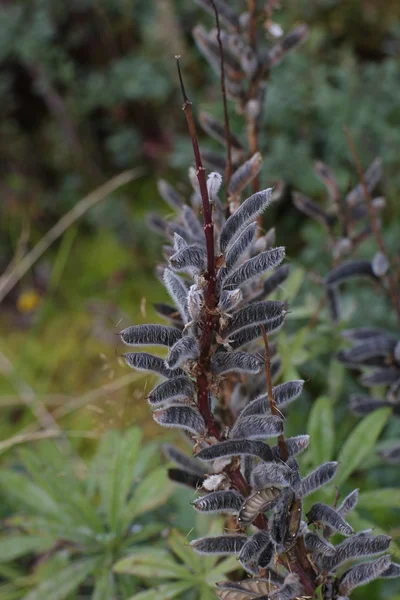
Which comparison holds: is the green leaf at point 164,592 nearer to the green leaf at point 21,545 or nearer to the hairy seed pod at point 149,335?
the green leaf at point 21,545

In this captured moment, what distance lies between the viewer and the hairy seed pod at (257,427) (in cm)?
82

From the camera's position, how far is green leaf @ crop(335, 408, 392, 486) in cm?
138

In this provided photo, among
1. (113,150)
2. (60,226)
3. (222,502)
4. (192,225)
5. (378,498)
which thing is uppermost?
(113,150)

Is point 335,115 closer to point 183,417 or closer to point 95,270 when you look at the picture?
point 95,270

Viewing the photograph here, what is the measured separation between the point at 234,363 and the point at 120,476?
2.55ft

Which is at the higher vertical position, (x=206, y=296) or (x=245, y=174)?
(x=245, y=174)

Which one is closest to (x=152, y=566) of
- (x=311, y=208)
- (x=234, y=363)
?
(x=234, y=363)

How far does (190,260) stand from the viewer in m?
0.79

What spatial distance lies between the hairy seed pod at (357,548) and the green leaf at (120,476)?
0.68m

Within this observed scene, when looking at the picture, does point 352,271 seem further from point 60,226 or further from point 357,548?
point 60,226

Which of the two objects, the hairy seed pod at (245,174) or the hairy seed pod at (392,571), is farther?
the hairy seed pod at (245,174)

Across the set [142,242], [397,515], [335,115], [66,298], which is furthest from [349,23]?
[397,515]

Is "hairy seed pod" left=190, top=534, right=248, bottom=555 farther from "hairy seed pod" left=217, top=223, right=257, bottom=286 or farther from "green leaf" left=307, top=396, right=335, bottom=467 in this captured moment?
"green leaf" left=307, top=396, right=335, bottom=467

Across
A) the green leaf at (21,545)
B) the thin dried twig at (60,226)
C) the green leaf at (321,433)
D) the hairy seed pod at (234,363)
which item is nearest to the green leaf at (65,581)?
the green leaf at (21,545)
